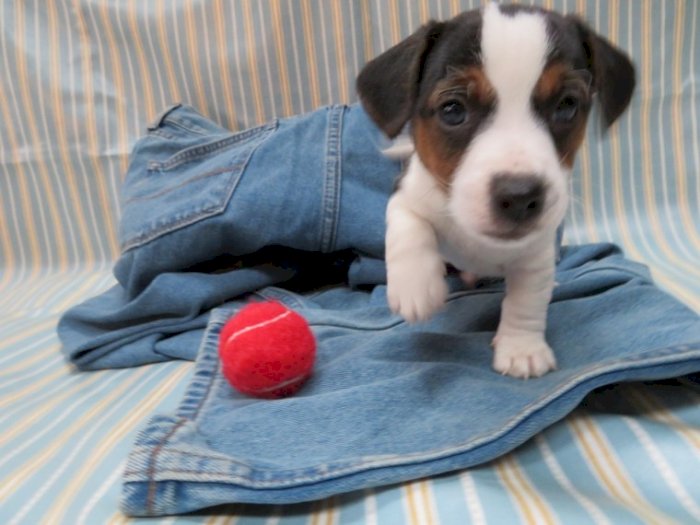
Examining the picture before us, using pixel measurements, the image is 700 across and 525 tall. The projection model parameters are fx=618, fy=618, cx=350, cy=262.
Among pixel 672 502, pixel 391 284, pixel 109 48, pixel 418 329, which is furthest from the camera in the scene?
pixel 109 48

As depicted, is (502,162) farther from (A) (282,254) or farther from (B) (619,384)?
(A) (282,254)

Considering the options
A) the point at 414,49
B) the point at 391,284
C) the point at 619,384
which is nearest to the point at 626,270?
the point at 619,384

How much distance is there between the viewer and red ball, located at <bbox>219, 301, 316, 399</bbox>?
1082 mm

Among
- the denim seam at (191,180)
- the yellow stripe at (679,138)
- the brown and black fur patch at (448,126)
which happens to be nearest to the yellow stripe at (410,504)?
the brown and black fur patch at (448,126)

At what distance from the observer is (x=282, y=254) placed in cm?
176

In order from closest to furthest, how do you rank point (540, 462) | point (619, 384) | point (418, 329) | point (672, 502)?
point (672, 502) < point (540, 462) < point (619, 384) < point (418, 329)

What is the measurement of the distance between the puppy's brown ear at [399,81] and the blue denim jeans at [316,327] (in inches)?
16.8

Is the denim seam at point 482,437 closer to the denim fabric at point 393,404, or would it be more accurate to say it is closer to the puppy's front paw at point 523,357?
the denim fabric at point 393,404

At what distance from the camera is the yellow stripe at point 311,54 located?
2.05 meters

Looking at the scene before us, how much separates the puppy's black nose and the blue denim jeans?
26 cm

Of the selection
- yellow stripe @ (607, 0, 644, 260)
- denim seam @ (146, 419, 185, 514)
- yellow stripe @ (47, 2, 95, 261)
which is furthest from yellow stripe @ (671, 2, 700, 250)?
yellow stripe @ (47, 2, 95, 261)

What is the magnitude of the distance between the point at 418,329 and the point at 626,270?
0.50m

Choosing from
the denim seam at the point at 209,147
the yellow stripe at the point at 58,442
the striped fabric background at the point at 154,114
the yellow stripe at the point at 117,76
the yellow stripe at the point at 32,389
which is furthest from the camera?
the yellow stripe at the point at 117,76

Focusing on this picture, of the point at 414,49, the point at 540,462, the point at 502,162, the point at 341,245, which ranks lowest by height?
the point at 540,462
